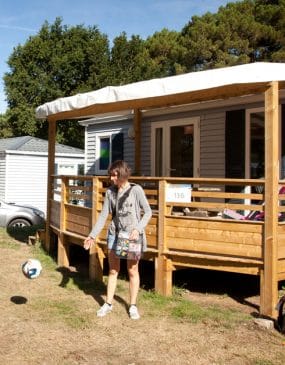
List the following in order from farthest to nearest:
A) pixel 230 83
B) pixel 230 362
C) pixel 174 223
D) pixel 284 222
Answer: pixel 174 223, pixel 284 222, pixel 230 83, pixel 230 362

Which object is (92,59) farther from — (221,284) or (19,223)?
(221,284)

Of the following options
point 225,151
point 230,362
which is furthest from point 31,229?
point 230,362

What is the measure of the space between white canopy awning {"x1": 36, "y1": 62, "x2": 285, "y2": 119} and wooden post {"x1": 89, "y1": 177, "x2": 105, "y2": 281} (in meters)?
1.22

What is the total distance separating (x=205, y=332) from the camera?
16.5ft

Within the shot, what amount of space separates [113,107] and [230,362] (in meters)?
4.64

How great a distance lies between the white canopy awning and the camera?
5.29 m

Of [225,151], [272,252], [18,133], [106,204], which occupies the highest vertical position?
[18,133]

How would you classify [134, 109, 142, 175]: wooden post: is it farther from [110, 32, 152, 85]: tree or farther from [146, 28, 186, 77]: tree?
[110, 32, 152, 85]: tree

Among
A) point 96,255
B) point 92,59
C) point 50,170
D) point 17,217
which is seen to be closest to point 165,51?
point 92,59

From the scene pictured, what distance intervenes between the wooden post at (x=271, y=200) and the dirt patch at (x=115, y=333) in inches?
13.3

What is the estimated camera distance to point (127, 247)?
5.32m

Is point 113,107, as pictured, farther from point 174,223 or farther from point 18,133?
point 18,133

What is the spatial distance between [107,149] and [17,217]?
327 cm

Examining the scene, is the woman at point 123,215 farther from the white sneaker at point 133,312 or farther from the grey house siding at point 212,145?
the grey house siding at point 212,145
